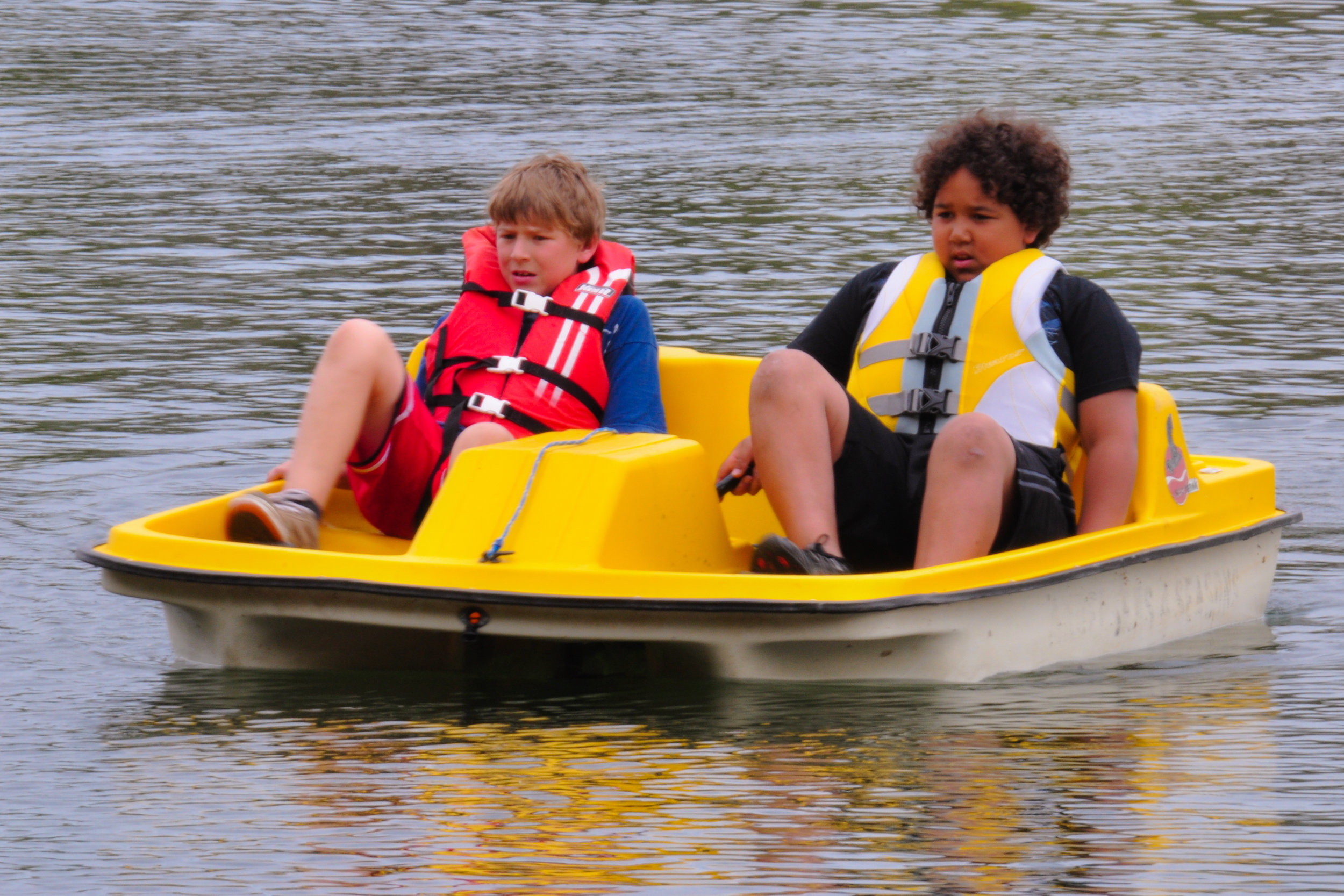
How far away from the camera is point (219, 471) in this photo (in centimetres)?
Answer: 600

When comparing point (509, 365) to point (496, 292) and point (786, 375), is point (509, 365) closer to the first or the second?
point (496, 292)

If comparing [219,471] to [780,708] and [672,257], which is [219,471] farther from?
[672,257]

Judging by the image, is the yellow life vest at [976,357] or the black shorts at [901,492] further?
the yellow life vest at [976,357]

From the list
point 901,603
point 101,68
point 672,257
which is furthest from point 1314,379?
point 101,68

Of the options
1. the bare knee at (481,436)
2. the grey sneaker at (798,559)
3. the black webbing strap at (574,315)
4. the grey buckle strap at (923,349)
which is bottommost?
the grey sneaker at (798,559)

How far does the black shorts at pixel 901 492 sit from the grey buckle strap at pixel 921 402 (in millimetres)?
81

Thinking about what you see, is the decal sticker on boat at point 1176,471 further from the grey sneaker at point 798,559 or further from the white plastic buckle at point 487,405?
the white plastic buckle at point 487,405

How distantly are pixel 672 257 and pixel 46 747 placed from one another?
587cm

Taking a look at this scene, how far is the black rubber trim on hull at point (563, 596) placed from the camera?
3627 mm

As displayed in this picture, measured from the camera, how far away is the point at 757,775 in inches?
135

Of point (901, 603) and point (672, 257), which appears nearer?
point (901, 603)

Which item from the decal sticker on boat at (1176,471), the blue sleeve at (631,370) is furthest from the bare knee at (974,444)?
the blue sleeve at (631,370)

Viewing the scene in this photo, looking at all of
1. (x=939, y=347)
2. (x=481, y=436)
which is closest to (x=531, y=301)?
(x=481, y=436)

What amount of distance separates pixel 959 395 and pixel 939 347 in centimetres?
10
